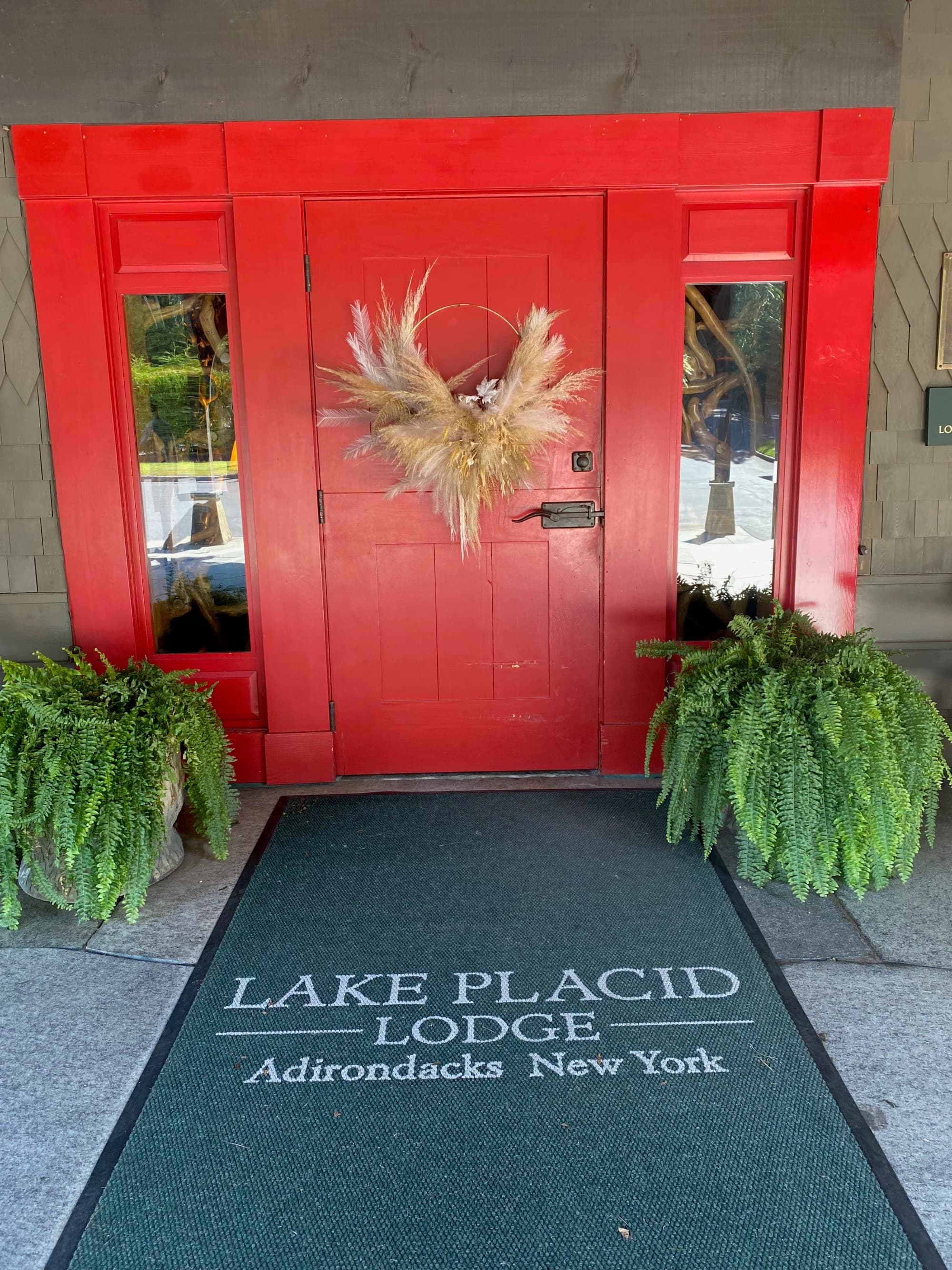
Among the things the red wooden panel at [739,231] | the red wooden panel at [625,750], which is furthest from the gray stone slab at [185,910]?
the red wooden panel at [739,231]

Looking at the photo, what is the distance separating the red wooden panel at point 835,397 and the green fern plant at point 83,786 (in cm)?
239

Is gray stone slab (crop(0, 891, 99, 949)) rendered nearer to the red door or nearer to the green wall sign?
the red door

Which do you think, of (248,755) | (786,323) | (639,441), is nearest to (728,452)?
(639,441)

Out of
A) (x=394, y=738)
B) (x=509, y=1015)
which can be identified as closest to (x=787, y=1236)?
(x=509, y=1015)

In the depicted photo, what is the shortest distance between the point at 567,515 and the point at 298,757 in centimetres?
142

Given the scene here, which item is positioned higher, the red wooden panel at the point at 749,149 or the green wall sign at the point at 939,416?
the red wooden panel at the point at 749,149

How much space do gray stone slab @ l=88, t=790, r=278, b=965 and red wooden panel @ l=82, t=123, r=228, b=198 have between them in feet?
7.49

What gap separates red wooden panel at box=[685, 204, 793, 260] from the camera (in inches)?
137

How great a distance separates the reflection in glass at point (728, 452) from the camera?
140 inches

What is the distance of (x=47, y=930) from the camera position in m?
2.79

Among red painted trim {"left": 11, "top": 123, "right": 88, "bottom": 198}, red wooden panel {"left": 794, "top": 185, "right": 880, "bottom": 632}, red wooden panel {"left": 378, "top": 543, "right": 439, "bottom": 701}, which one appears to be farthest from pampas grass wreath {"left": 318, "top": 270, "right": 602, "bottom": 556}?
red painted trim {"left": 11, "top": 123, "right": 88, "bottom": 198}

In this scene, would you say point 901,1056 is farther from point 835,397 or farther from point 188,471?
point 188,471

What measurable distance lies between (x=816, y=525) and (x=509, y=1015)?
2.24 meters

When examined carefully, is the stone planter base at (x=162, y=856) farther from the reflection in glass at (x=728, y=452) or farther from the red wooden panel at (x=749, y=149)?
the red wooden panel at (x=749, y=149)
